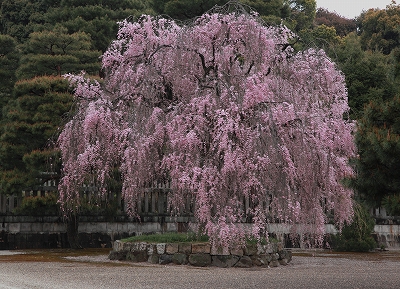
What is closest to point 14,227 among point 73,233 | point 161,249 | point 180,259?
point 73,233

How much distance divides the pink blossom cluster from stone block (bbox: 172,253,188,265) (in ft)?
2.61

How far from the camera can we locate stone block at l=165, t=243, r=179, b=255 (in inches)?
543

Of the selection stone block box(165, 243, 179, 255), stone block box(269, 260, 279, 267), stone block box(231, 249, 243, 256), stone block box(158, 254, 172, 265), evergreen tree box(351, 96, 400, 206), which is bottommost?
stone block box(269, 260, 279, 267)

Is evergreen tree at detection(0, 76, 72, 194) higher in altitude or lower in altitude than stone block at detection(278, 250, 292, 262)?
higher

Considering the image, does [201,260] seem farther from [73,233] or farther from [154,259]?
[73,233]

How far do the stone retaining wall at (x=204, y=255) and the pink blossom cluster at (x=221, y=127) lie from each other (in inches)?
14.5

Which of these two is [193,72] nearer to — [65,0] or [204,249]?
[204,249]

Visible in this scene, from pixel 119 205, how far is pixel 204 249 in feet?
20.3

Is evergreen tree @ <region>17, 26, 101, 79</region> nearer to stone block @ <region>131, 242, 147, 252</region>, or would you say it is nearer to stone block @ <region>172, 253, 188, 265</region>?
stone block @ <region>131, 242, 147, 252</region>

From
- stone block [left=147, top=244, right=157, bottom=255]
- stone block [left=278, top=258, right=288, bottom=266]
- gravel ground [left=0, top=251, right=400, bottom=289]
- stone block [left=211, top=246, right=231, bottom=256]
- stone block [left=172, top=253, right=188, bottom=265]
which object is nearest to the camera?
gravel ground [left=0, top=251, right=400, bottom=289]

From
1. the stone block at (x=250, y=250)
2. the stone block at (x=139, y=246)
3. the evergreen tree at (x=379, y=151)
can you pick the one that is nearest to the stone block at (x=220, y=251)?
the stone block at (x=250, y=250)

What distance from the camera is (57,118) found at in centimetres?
1806

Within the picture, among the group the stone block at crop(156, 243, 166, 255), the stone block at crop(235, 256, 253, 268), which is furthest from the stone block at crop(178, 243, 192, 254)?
the stone block at crop(235, 256, 253, 268)

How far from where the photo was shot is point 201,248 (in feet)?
44.4
